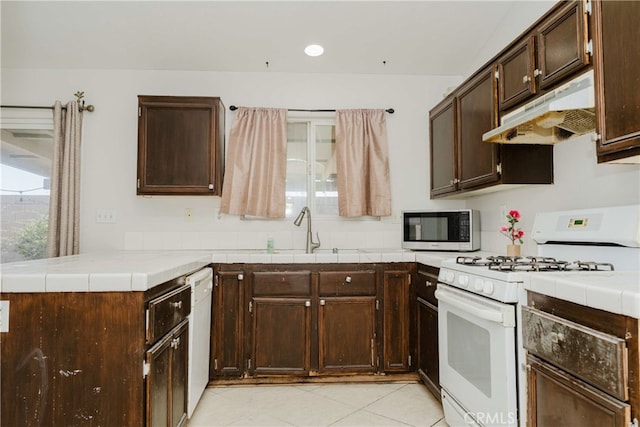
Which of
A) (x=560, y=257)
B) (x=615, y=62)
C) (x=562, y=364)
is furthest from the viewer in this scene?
(x=560, y=257)

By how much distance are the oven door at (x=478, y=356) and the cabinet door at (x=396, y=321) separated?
57 centimetres

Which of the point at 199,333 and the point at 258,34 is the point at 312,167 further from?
the point at 199,333

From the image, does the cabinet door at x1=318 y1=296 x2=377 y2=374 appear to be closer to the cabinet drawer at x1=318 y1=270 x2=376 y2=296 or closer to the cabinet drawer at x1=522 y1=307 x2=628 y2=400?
the cabinet drawer at x1=318 y1=270 x2=376 y2=296

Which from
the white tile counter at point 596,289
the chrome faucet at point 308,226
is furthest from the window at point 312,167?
the white tile counter at point 596,289

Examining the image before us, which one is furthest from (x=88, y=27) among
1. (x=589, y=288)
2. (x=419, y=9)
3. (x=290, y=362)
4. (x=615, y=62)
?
(x=589, y=288)

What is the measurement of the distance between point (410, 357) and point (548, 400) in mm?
1502

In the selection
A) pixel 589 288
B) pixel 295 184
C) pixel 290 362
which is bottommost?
pixel 290 362

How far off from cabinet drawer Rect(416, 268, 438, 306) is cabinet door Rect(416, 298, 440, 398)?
1.3 inches

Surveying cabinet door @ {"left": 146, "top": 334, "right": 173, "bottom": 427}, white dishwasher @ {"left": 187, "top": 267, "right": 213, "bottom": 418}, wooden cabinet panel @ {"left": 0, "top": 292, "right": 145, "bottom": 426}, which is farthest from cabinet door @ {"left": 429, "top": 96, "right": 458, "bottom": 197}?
wooden cabinet panel @ {"left": 0, "top": 292, "right": 145, "bottom": 426}

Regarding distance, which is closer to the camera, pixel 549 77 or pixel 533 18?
pixel 549 77

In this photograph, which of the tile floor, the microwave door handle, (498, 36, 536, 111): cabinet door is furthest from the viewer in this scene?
the tile floor

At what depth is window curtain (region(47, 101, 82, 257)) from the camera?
10.0ft

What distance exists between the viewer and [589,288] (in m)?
1.12

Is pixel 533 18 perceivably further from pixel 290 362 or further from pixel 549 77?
pixel 290 362
